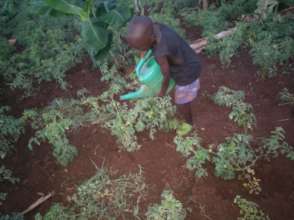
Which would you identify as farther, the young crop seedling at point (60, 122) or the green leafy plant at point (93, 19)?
the green leafy plant at point (93, 19)

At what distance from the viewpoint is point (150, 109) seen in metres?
2.85

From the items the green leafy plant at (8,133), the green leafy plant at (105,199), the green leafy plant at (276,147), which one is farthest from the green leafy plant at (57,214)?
the green leafy plant at (276,147)

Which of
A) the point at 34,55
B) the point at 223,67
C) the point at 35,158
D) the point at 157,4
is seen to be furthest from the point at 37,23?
the point at 223,67

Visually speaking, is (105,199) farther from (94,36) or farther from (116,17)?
(116,17)

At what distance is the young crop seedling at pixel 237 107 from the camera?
290cm

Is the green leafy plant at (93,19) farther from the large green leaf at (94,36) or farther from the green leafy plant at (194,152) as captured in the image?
the green leafy plant at (194,152)

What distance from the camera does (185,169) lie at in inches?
108

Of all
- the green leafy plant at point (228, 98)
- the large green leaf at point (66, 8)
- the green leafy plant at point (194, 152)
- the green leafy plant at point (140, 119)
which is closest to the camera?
the green leafy plant at point (194, 152)

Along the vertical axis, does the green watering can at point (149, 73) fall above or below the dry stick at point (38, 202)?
above

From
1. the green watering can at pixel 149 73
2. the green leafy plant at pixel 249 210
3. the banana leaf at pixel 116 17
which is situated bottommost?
the green leafy plant at pixel 249 210

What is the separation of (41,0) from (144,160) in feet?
7.98

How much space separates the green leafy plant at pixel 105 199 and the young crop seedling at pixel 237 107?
109cm

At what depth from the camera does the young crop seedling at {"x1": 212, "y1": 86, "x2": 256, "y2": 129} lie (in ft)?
9.52

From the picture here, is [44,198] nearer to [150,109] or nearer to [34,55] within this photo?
[150,109]
